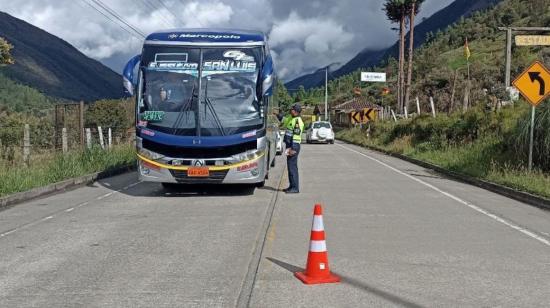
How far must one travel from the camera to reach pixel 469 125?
2431 centimetres

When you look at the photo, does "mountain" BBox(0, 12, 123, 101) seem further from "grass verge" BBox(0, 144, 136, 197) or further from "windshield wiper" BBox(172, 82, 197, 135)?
"windshield wiper" BBox(172, 82, 197, 135)

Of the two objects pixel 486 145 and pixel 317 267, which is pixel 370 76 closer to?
pixel 486 145

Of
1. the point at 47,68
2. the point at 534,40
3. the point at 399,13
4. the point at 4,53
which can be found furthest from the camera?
the point at 47,68

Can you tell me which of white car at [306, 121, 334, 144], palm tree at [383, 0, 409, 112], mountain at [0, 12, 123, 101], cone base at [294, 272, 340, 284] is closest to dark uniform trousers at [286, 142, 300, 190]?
cone base at [294, 272, 340, 284]

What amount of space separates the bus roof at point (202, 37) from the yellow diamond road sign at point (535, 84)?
6.87m

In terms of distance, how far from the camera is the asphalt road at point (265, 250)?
6.10 meters

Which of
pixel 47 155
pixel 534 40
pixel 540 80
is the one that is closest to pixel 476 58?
pixel 534 40

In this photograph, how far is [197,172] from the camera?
43.3 ft

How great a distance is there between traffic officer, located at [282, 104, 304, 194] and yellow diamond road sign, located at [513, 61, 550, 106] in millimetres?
5969

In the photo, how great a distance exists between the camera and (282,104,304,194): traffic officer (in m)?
14.2

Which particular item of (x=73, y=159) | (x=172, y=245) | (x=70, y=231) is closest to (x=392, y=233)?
(x=172, y=245)

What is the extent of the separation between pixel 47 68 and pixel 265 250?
165678 millimetres

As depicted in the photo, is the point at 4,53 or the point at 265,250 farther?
the point at 4,53

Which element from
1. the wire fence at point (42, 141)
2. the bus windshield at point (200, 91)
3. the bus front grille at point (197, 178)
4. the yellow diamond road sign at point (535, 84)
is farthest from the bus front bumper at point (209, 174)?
the yellow diamond road sign at point (535, 84)
